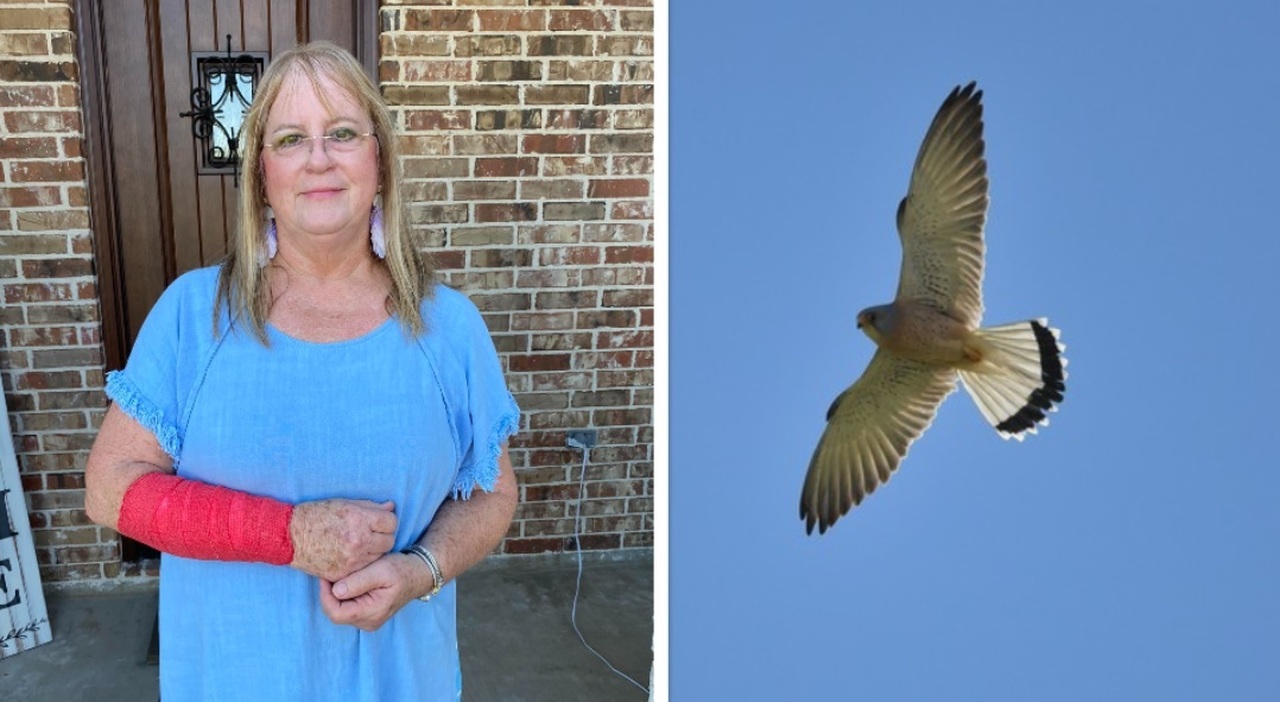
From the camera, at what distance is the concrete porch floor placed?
3.04 metres

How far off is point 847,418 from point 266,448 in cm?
75

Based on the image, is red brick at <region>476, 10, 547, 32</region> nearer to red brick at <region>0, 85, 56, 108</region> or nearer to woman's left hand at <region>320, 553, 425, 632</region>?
red brick at <region>0, 85, 56, 108</region>

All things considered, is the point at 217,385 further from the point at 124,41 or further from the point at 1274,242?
the point at 124,41

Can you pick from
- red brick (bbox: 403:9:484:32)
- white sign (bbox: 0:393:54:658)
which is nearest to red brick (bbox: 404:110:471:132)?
red brick (bbox: 403:9:484:32)

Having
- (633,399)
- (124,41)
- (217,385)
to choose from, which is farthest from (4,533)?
(217,385)

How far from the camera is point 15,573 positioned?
3.19 metres

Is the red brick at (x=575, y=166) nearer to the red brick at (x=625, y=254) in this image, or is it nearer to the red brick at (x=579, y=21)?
the red brick at (x=625, y=254)

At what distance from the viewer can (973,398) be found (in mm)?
1310

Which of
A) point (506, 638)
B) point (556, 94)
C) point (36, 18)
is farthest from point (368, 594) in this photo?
point (36, 18)

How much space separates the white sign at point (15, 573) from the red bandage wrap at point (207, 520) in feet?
7.08

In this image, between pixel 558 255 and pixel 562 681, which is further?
pixel 558 255

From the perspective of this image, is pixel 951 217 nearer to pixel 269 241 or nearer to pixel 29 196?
pixel 269 241

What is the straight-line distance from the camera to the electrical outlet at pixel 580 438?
3.64 m

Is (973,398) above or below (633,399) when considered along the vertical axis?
above
